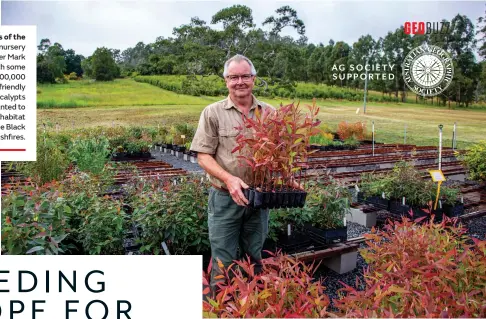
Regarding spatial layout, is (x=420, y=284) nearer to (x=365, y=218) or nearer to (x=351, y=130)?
(x=365, y=218)

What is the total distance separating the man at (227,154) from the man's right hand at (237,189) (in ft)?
0.36

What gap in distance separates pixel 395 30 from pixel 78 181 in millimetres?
6877

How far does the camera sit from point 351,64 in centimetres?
838

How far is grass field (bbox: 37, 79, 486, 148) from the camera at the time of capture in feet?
26.1

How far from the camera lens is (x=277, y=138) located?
5.76ft

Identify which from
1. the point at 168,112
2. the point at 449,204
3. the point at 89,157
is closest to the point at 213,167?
the point at 449,204

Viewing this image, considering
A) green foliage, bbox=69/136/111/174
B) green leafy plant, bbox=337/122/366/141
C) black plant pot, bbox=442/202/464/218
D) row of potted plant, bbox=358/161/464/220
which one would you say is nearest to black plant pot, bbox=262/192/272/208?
row of potted plant, bbox=358/161/464/220

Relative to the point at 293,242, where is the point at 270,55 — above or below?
above

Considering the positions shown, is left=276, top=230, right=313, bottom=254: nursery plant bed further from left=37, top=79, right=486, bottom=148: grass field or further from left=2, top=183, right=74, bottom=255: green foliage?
left=37, top=79, right=486, bottom=148: grass field

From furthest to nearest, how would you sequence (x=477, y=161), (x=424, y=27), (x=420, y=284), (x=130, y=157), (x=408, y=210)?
(x=130, y=157)
(x=424, y=27)
(x=477, y=161)
(x=408, y=210)
(x=420, y=284)

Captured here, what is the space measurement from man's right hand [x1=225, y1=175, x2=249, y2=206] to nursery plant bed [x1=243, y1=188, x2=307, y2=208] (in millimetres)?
54

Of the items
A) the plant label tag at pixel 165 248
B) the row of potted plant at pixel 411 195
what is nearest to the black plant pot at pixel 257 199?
the plant label tag at pixel 165 248

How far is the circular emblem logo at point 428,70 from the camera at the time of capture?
24.3 ft

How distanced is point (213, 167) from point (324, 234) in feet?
4.80
